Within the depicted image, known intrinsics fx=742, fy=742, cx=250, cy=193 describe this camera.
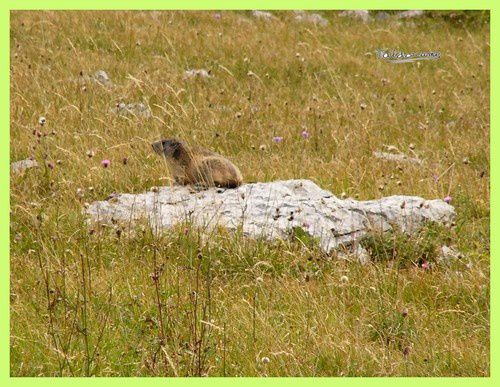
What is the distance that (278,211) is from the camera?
7172mm

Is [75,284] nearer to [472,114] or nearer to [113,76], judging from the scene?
[113,76]

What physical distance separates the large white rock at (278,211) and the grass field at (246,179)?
8.3 inches

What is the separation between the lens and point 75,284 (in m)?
5.95

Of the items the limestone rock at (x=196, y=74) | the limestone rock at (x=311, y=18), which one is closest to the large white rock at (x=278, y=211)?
the limestone rock at (x=196, y=74)

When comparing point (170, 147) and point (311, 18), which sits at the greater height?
point (170, 147)

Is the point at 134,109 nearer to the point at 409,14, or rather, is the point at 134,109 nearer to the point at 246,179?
the point at 246,179

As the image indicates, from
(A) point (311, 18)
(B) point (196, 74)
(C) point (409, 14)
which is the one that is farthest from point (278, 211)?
(C) point (409, 14)

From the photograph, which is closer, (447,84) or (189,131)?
(189,131)

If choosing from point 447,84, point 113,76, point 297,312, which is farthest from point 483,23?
point 297,312

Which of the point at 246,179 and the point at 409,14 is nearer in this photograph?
the point at 246,179

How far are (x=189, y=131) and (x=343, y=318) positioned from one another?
6103 millimetres

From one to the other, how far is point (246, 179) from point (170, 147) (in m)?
1.08

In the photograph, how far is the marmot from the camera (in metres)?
8.08

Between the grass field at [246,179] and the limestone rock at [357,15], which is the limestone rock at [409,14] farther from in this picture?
the grass field at [246,179]
